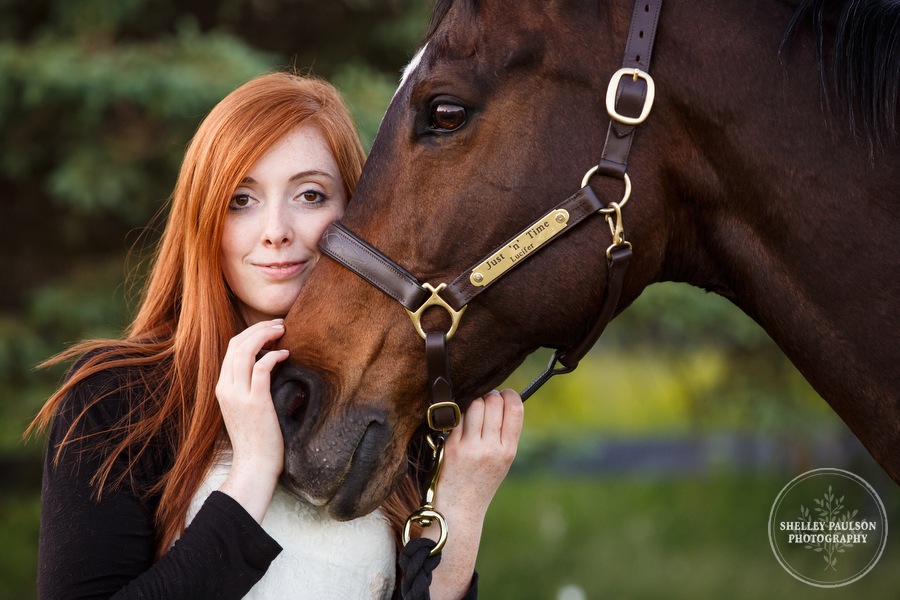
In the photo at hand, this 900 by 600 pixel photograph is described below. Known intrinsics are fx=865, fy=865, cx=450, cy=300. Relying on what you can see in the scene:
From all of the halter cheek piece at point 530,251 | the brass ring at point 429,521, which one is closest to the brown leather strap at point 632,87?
the halter cheek piece at point 530,251

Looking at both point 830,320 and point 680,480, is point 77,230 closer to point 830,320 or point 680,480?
point 830,320

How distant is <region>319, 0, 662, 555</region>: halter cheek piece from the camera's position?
71.3 inches

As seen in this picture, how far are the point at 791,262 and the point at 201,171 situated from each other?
141 cm

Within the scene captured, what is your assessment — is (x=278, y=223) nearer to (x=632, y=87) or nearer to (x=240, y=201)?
(x=240, y=201)

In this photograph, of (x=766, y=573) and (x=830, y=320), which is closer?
(x=830, y=320)

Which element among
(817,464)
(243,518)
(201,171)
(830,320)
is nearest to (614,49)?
(830,320)

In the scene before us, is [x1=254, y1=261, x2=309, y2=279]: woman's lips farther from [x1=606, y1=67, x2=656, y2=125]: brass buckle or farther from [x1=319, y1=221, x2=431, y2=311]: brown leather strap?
[x1=606, y1=67, x2=656, y2=125]: brass buckle

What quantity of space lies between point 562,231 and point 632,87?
0.33 meters

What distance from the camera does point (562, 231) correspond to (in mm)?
1855

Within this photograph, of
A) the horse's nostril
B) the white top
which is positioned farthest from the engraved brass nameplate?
the white top

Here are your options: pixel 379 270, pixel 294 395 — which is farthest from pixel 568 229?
pixel 294 395

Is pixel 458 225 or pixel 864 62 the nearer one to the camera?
pixel 864 62

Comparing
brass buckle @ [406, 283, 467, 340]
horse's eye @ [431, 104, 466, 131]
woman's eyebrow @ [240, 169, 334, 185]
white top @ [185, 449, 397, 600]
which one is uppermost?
horse's eye @ [431, 104, 466, 131]

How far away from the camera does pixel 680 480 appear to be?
858 centimetres
